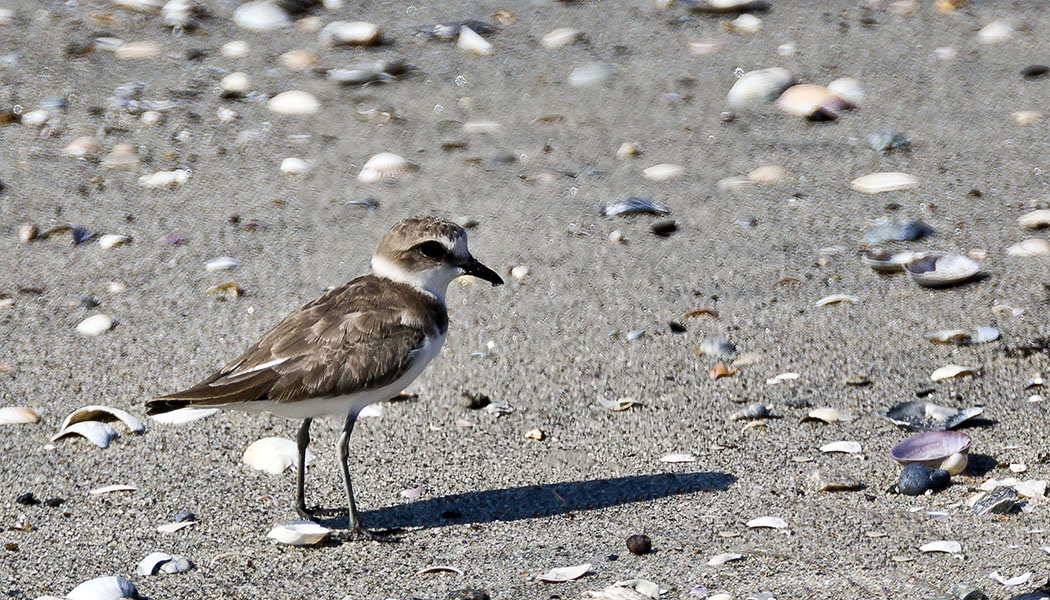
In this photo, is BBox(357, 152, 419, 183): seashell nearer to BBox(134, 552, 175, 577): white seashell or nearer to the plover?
the plover

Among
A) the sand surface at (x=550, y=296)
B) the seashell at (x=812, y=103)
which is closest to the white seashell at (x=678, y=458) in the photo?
the sand surface at (x=550, y=296)

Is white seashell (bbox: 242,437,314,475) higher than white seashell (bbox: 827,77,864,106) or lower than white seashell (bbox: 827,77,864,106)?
lower

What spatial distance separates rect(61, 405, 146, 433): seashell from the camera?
4699 millimetres

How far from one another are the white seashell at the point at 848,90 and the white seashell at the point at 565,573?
4.20 metres

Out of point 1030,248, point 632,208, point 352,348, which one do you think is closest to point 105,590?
point 352,348

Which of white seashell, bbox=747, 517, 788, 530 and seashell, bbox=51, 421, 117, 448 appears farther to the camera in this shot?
seashell, bbox=51, 421, 117, 448

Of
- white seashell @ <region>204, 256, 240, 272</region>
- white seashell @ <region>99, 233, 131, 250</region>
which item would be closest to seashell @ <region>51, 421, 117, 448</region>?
white seashell @ <region>204, 256, 240, 272</region>

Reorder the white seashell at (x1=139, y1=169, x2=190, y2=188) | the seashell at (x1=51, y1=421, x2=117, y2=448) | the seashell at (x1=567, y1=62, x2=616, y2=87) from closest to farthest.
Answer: the seashell at (x1=51, y1=421, x2=117, y2=448), the white seashell at (x1=139, y1=169, x2=190, y2=188), the seashell at (x1=567, y1=62, x2=616, y2=87)

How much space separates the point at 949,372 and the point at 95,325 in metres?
3.41

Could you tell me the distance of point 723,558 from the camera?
3.64 metres

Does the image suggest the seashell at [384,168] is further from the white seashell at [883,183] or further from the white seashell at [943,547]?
the white seashell at [943,547]

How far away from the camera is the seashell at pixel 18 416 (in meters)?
4.74

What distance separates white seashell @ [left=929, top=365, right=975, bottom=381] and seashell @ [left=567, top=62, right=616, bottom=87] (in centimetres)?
323

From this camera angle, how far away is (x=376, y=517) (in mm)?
4160
